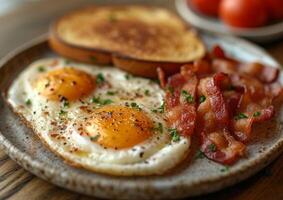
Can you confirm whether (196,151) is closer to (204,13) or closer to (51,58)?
(51,58)

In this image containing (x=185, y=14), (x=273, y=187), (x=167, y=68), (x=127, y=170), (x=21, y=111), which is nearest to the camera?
(x=127, y=170)

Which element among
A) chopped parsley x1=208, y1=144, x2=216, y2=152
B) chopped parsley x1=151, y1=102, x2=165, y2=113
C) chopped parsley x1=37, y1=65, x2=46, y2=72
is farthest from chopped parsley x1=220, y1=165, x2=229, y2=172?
chopped parsley x1=37, y1=65, x2=46, y2=72

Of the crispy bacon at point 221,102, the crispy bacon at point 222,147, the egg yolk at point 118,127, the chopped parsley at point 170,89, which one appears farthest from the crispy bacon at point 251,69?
the egg yolk at point 118,127

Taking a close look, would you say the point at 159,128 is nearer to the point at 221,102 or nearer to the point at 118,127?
the point at 118,127


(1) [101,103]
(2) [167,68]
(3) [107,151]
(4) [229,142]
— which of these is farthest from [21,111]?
(4) [229,142]

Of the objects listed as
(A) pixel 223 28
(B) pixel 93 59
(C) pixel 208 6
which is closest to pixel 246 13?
(A) pixel 223 28

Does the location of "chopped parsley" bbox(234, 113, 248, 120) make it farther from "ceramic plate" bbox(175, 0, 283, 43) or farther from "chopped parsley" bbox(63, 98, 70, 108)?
"ceramic plate" bbox(175, 0, 283, 43)

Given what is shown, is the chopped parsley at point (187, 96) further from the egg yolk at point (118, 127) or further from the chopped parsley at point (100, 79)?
the chopped parsley at point (100, 79)

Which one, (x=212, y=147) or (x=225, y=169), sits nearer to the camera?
(x=225, y=169)
